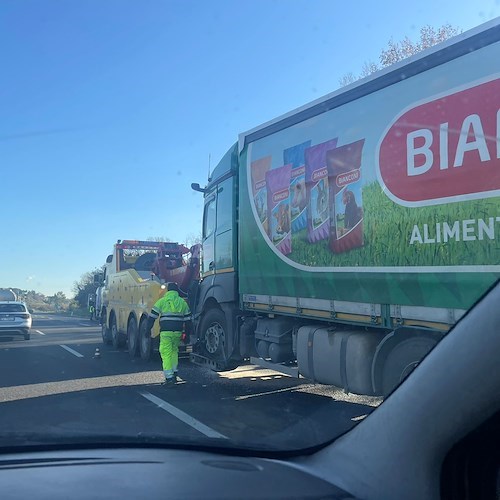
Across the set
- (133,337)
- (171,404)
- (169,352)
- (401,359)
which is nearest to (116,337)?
(133,337)

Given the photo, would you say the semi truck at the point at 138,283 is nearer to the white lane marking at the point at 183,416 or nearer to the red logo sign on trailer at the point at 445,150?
the white lane marking at the point at 183,416

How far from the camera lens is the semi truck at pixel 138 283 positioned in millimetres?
13195

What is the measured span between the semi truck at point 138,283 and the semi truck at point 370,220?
3.58m

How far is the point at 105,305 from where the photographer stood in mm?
18484

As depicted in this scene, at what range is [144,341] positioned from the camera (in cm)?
1354

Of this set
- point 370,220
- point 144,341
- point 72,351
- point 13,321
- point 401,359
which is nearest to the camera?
point 401,359

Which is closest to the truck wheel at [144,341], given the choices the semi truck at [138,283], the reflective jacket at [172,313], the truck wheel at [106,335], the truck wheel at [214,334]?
the semi truck at [138,283]

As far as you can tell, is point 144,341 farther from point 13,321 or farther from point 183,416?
point 13,321

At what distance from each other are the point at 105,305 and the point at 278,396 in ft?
36.7

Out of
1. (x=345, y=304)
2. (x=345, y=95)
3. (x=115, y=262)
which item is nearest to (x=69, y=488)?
(x=345, y=304)

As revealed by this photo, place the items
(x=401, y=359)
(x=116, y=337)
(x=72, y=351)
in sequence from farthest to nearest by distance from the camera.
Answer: (x=116, y=337) → (x=72, y=351) → (x=401, y=359)

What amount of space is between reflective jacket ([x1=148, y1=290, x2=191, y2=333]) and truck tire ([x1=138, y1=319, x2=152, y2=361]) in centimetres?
309

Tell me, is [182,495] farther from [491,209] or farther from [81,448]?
[491,209]

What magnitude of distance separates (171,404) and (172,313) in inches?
98.3
